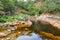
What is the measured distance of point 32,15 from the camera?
36.8 m

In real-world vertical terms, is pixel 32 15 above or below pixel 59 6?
Result: below

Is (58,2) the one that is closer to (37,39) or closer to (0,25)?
(0,25)

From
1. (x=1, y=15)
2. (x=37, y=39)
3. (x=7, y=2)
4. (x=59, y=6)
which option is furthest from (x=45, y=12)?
(x=37, y=39)

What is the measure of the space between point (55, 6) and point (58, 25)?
903cm

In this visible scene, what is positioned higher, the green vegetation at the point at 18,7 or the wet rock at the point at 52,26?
the green vegetation at the point at 18,7

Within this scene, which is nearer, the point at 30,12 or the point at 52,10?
the point at 52,10

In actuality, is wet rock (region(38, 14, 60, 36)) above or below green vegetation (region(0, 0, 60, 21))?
below

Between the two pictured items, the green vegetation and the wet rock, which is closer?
the wet rock

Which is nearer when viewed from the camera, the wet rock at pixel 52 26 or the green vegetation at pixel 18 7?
the wet rock at pixel 52 26

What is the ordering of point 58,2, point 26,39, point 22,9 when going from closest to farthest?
point 26,39
point 58,2
point 22,9

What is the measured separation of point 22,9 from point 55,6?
33.1 ft

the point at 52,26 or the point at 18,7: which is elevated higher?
the point at 18,7

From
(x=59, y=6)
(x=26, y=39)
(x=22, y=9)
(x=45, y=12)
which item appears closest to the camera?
(x=26, y=39)

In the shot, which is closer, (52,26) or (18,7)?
(52,26)
